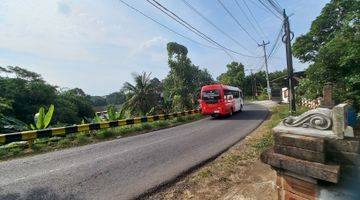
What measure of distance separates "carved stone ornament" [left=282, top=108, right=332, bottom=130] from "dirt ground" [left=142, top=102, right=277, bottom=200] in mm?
2583

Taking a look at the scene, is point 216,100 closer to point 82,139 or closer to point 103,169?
point 82,139

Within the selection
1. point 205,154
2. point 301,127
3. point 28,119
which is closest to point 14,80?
point 28,119

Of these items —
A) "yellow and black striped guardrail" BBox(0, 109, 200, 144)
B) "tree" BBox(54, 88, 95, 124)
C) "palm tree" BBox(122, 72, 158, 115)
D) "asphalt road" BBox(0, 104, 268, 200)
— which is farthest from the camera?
"tree" BBox(54, 88, 95, 124)

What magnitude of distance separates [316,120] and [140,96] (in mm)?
24393

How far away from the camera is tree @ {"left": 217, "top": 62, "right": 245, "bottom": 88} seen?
6912 cm

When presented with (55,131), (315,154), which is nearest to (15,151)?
(55,131)

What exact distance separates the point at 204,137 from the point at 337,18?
61.4 feet

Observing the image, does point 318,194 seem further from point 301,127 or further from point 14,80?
point 14,80

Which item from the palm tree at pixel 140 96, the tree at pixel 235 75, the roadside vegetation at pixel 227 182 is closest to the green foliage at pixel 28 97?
the palm tree at pixel 140 96

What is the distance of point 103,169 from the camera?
24.2ft

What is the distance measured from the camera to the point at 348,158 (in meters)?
2.21

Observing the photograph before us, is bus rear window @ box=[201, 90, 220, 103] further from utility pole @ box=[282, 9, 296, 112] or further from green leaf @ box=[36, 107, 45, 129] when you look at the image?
green leaf @ box=[36, 107, 45, 129]

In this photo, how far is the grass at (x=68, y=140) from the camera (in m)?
10.5

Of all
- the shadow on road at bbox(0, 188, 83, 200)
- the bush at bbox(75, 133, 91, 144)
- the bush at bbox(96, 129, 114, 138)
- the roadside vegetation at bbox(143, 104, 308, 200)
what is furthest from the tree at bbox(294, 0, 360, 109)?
the bush at bbox(75, 133, 91, 144)
